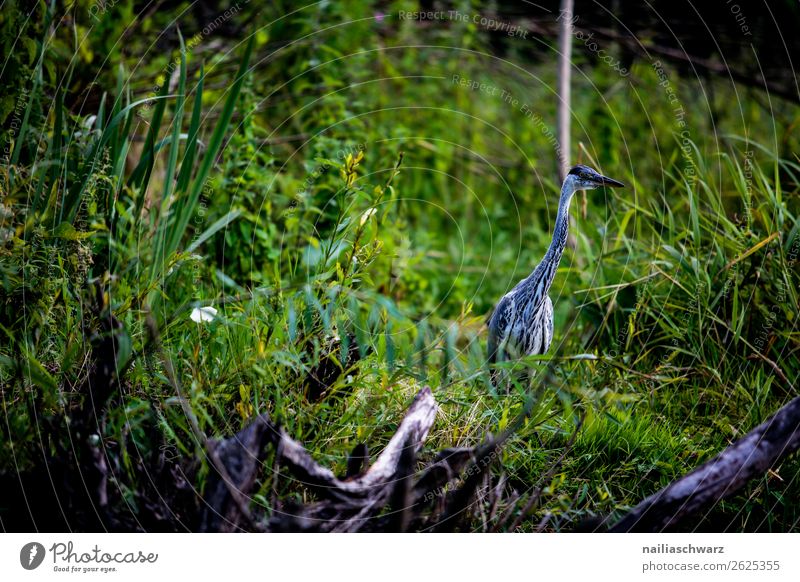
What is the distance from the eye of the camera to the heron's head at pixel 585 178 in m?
3.37

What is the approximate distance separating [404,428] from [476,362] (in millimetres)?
532

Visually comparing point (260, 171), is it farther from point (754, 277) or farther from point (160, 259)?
point (754, 277)

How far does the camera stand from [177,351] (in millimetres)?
3119

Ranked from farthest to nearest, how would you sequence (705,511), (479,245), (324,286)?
(479,245)
(324,286)
(705,511)

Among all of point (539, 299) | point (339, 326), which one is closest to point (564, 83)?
point (539, 299)

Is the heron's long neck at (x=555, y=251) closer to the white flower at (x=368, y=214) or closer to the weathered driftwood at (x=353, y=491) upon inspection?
the white flower at (x=368, y=214)

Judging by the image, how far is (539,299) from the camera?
334 centimetres

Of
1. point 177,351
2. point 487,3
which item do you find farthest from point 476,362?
point 487,3

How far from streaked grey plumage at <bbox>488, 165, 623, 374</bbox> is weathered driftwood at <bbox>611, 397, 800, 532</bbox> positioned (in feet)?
3.10

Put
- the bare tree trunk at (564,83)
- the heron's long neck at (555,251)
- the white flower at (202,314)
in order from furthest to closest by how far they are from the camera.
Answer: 1. the bare tree trunk at (564,83)
2. the heron's long neck at (555,251)
3. the white flower at (202,314)

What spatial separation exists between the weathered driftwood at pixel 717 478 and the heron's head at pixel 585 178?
49.3 inches

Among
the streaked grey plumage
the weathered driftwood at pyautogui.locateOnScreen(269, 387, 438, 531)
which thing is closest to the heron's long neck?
the streaked grey plumage

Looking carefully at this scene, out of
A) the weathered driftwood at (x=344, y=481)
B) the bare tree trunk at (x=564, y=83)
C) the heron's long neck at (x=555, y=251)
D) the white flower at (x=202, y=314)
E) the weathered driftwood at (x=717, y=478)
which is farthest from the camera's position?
the bare tree trunk at (x=564, y=83)

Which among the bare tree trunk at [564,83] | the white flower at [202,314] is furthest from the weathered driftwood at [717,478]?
the bare tree trunk at [564,83]
